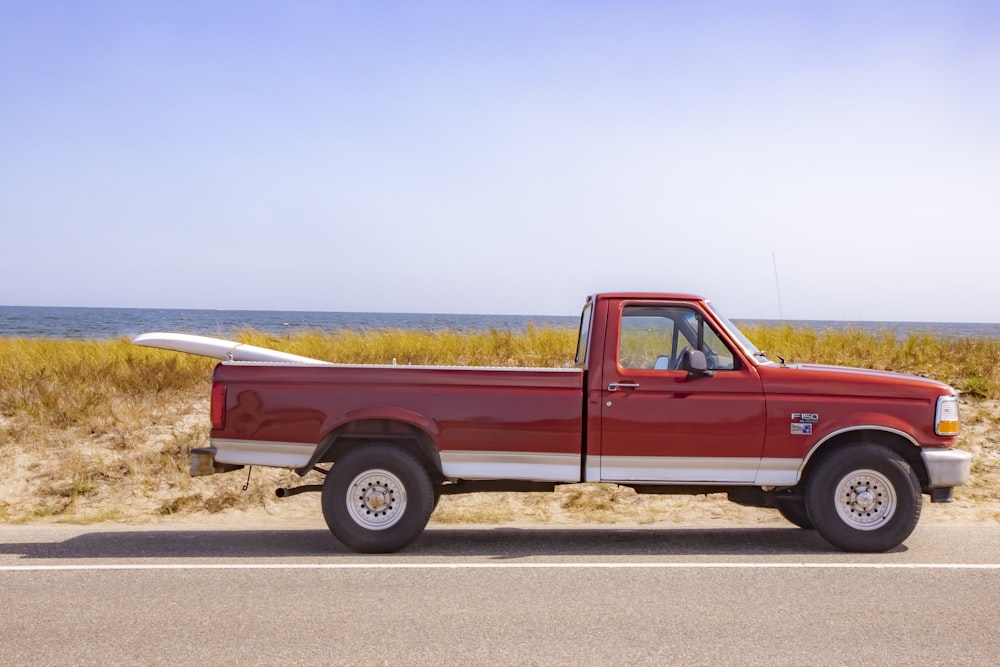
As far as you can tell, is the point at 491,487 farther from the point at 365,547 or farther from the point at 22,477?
the point at 22,477

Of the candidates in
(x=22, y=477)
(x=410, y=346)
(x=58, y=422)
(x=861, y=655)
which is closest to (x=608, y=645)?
(x=861, y=655)

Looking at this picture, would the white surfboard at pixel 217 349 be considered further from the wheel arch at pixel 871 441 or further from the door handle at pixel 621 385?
the wheel arch at pixel 871 441

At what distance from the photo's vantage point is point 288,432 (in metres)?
7.95

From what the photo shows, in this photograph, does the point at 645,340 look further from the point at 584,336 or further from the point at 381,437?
the point at 381,437

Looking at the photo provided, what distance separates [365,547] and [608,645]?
310cm

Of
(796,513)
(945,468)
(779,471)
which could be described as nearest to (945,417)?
(945,468)

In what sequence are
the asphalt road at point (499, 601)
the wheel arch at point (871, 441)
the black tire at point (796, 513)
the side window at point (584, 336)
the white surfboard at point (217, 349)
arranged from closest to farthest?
the asphalt road at point (499, 601) → the wheel arch at point (871, 441) → the white surfboard at point (217, 349) → the side window at point (584, 336) → the black tire at point (796, 513)

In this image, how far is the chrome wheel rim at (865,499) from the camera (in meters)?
7.75

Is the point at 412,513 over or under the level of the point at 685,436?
under

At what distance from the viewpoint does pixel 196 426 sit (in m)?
13.0

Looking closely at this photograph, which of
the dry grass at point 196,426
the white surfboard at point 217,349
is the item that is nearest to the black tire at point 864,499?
the dry grass at point 196,426

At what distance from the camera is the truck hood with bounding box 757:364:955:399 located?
7832mm

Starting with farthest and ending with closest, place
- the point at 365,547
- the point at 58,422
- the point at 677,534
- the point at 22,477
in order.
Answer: the point at 58,422 < the point at 22,477 < the point at 677,534 < the point at 365,547

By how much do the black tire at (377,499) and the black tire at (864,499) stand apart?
3.26 metres
